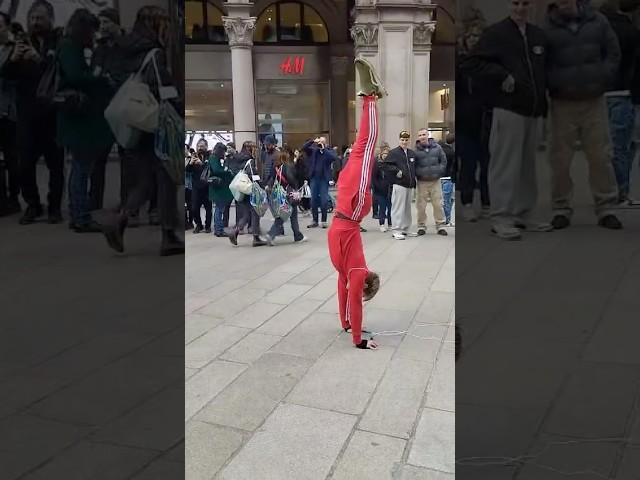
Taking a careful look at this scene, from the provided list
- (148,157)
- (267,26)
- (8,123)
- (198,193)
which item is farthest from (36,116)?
(267,26)

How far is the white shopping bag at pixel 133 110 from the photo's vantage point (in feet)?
5.99

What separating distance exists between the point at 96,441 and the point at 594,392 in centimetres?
172

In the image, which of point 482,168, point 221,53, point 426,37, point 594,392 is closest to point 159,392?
point 482,168

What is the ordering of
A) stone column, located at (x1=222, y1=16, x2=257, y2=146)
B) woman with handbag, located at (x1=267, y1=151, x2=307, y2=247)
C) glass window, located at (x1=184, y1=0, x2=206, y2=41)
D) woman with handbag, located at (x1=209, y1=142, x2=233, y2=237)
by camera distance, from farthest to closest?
glass window, located at (x1=184, y1=0, x2=206, y2=41) → stone column, located at (x1=222, y1=16, x2=257, y2=146) → woman with handbag, located at (x1=209, y1=142, x2=233, y2=237) → woman with handbag, located at (x1=267, y1=151, x2=307, y2=247)

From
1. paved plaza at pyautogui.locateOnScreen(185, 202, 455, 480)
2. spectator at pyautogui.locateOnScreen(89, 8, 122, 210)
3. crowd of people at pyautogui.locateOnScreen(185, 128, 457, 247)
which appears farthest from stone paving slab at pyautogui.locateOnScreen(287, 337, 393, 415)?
crowd of people at pyautogui.locateOnScreen(185, 128, 457, 247)

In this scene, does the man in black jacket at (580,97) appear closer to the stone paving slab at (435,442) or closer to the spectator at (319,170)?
the stone paving slab at (435,442)

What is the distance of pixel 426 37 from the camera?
19.4 meters

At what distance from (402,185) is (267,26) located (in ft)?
56.6

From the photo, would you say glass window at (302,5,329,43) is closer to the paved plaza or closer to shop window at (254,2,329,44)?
shop window at (254,2,329,44)

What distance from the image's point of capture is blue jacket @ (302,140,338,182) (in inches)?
543

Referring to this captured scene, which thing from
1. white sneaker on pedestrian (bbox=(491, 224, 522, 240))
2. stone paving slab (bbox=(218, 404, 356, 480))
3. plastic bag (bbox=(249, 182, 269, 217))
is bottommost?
stone paving slab (bbox=(218, 404, 356, 480))

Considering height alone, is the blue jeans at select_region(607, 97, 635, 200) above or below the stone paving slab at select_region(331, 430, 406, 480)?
above

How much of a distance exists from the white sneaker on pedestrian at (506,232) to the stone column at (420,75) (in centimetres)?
1740

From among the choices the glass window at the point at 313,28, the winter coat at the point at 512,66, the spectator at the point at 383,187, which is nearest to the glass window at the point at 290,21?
the glass window at the point at 313,28
